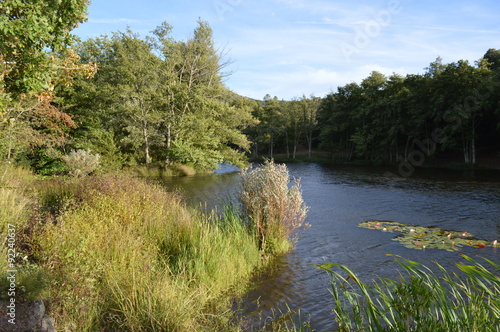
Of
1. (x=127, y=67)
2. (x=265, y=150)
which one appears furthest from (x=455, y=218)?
(x=265, y=150)

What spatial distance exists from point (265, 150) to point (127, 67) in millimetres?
40568

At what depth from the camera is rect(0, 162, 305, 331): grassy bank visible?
12.7ft

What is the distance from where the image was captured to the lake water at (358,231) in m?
5.55

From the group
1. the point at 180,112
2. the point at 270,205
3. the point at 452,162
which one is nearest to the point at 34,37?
the point at 270,205

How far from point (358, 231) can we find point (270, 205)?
395 cm

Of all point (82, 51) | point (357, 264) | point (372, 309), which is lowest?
point (357, 264)

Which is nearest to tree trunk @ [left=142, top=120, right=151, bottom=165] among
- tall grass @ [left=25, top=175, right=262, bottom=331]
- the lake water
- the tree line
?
the lake water

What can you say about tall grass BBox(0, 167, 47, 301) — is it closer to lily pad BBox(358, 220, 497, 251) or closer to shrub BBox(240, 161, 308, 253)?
shrub BBox(240, 161, 308, 253)

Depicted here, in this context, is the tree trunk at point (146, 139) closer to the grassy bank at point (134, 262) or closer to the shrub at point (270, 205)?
the grassy bank at point (134, 262)

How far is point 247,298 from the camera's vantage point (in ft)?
17.8

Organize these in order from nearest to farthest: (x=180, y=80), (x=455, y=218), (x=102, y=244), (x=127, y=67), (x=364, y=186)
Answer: (x=102, y=244), (x=455, y=218), (x=364, y=186), (x=127, y=67), (x=180, y=80)

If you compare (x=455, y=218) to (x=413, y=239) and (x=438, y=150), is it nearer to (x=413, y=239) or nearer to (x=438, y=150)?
(x=413, y=239)

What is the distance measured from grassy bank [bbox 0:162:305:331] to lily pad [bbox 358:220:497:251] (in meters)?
3.28

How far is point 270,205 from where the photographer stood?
23.6 feet
